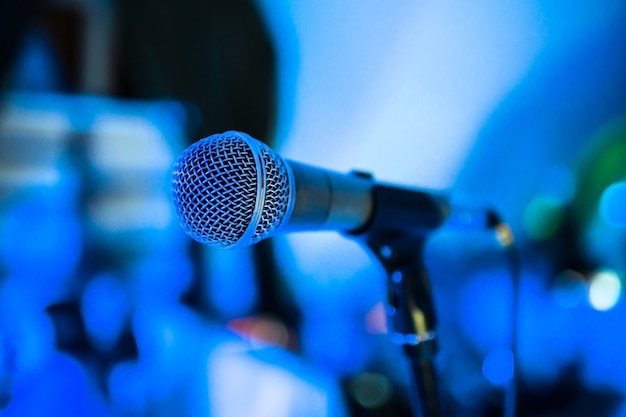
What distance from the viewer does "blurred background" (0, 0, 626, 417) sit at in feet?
3.60

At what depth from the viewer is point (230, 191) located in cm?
38

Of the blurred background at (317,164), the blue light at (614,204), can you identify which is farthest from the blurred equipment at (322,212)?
the blue light at (614,204)

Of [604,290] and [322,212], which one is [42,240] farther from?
[604,290]

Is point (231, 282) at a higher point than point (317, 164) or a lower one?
lower

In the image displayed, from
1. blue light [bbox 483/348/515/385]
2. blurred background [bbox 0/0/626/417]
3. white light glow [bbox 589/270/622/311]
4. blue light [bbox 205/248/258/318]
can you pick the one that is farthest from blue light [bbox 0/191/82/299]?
white light glow [bbox 589/270/622/311]

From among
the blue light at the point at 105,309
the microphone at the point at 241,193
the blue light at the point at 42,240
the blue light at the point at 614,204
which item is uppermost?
the microphone at the point at 241,193

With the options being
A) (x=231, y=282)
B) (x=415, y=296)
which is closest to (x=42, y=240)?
(x=231, y=282)

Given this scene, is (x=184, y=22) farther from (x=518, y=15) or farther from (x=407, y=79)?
(x=518, y=15)

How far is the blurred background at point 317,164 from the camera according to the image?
1.10 m

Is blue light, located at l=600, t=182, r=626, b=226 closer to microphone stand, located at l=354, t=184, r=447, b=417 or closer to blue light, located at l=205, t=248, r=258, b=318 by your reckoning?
microphone stand, located at l=354, t=184, r=447, b=417

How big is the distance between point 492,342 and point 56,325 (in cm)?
100

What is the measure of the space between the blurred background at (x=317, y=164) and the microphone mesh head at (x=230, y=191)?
729mm

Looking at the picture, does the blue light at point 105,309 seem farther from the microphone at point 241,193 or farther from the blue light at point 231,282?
the microphone at point 241,193

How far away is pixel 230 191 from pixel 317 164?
2.96ft
